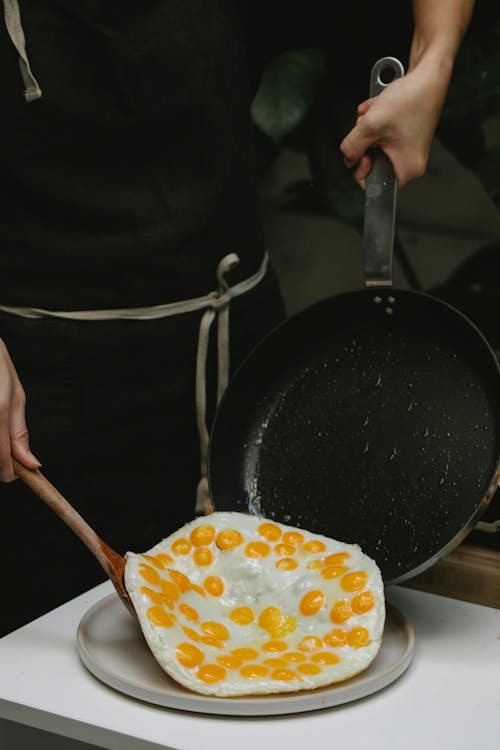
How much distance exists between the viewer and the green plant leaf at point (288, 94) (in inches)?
69.4

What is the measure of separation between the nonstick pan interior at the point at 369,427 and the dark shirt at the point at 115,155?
0.70 ft

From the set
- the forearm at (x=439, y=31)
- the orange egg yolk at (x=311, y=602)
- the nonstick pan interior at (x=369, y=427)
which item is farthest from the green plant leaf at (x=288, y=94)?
the orange egg yolk at (x=311, y=602)

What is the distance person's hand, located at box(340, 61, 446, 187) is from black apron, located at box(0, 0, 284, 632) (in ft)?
0.80

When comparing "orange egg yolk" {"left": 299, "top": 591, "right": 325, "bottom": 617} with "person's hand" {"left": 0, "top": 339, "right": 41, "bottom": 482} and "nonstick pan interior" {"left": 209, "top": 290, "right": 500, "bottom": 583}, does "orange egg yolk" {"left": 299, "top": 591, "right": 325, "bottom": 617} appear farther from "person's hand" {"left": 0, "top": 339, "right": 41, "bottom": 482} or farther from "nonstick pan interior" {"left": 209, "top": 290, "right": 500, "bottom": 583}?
"person's hand" {"left": 0, "top": 339, "right": 41, "bottom": 482}

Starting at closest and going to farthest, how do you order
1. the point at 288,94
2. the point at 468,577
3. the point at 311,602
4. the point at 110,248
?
1. the point at 311,602
2. the point at 468,577
3. the point at 110,248
4. the point at 288,94

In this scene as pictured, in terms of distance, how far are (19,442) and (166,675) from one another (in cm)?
24

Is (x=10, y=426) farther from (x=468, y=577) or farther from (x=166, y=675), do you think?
(x=468, y=577)

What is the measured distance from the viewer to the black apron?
1.13 metres

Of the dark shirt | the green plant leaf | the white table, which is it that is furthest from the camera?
the green plant leaf

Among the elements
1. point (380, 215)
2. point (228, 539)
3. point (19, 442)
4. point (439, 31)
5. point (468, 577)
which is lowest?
point (468, 577)

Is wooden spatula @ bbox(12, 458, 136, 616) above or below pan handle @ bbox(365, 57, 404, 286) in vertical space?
below

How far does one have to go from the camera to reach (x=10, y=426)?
2.99 ft

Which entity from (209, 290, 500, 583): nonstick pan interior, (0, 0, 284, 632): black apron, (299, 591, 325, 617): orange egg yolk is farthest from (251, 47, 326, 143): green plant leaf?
(299, 591, 325, 617): orange egg yolk

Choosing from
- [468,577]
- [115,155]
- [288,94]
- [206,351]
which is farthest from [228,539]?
[288,94]
